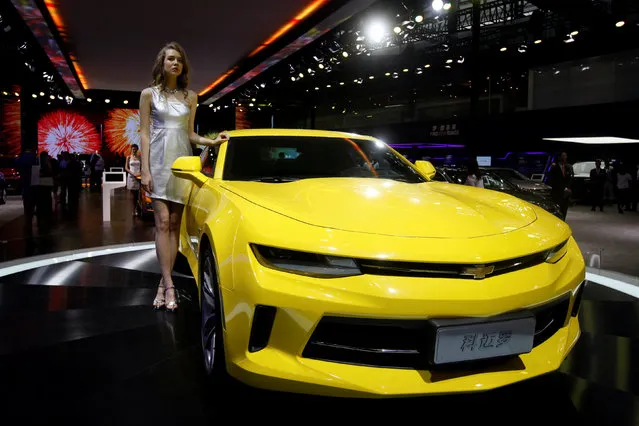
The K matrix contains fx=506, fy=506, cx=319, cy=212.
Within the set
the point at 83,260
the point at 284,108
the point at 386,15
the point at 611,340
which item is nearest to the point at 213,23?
the point at 386,15

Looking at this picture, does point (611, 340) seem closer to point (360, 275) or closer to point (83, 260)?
point (360, 275)

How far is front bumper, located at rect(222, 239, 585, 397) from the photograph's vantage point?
5.24 feet

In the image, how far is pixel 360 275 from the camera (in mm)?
1672

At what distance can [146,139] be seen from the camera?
3170 millimetres

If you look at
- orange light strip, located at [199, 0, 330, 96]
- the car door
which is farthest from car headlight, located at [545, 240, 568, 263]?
orange light strip, located at [199, 0, 330, 96]

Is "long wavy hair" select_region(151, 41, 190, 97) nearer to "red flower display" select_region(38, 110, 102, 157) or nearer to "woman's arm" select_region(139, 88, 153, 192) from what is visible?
"woman's arm" select_region(139, 88, 153, 192)

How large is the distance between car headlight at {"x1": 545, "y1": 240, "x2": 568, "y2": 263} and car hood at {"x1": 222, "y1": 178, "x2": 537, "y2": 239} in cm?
15

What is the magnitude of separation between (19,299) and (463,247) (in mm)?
3247

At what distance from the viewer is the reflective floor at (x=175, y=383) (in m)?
1.97

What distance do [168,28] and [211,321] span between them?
908 cm

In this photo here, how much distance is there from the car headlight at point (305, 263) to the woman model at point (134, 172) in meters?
8.10

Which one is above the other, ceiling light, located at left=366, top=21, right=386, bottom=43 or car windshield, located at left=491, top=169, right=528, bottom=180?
ceiling light, located at left=366, top=21, right=386, bottom=43

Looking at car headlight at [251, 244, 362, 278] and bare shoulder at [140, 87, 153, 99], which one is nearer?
car headlight at [251, 244, 362, 278]

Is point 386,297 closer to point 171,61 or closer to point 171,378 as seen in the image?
point 171,378
